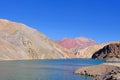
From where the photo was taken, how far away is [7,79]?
57.5 meters

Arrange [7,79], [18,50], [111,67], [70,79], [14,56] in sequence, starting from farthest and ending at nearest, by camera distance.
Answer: [18,50] → [14,56] → [111,67] → [70,79] → [7,79]

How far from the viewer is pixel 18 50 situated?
199625 millimetres

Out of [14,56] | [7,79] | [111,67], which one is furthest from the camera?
[14,56]

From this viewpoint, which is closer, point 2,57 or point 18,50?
point 2,57

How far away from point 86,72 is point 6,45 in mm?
124405

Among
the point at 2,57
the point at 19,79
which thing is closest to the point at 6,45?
the point at 2,57

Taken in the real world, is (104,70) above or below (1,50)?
below

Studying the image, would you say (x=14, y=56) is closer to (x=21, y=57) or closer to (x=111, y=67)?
(x=21, y=57)

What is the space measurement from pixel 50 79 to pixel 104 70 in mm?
15251

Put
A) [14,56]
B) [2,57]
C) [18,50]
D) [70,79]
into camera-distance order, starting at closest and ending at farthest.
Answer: [70,79] → [2,57] → [14,56] → [18,50]

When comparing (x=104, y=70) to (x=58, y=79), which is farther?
(x=104, y=70)

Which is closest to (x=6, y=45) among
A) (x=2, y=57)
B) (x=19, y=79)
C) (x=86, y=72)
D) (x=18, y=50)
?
(x=18, y=50)

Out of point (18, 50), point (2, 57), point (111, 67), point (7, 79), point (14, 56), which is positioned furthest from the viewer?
point (18, 50)

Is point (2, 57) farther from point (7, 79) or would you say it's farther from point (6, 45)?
point (7, 79)
